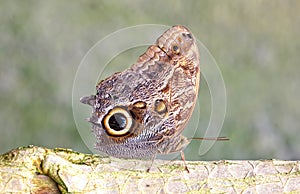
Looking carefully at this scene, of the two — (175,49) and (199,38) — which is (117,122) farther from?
(199,38)

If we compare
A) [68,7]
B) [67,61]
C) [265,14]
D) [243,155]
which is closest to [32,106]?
[67,61]

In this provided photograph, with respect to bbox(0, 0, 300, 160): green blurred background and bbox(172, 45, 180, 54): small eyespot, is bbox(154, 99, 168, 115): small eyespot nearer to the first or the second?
bbox(172, 45, 180, 54): small eyespot

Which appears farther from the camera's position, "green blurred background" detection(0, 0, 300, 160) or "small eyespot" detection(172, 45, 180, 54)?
"green blurred background" detection(0, 0, 300, 160)

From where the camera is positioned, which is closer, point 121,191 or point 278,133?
point 121,191

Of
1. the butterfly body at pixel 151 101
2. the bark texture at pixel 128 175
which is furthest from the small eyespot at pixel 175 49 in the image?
the bark texture at pixel 128 175

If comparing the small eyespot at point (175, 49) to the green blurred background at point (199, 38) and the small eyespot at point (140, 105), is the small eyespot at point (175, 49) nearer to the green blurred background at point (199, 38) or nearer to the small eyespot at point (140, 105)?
the small eyespot at point (140, 105)

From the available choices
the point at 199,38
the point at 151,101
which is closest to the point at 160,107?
the point at 151,101

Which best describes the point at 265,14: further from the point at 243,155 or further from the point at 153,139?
the point at 153,139

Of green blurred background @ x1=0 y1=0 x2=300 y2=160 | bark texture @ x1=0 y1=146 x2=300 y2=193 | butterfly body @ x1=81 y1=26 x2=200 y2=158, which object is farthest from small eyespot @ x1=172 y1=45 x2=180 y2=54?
green blurred background @ x1=0 y1=0 x2=300 y2=160
